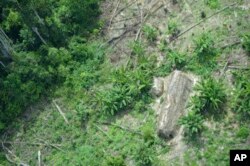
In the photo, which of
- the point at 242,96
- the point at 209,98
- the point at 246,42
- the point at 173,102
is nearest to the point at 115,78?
the point at 173,102

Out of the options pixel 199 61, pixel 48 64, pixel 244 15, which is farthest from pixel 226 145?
pixel 48 64

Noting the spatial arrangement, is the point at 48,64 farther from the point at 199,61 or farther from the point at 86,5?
the point at 199,61

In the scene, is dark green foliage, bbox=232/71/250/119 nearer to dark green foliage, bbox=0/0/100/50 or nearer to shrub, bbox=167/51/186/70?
shrub, bbox=167/51/186/70

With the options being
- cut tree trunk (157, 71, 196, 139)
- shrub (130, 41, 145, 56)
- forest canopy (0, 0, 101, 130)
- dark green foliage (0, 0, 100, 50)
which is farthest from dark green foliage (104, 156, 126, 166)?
dark green foliage (0, 0, 100, 50)

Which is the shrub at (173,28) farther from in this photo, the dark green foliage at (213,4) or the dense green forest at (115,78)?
the dark green foliage at (213,4)

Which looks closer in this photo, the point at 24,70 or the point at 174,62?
the point at 174,62

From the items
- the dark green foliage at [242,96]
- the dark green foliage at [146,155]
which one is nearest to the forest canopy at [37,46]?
the dark green foliage at [146,155]
